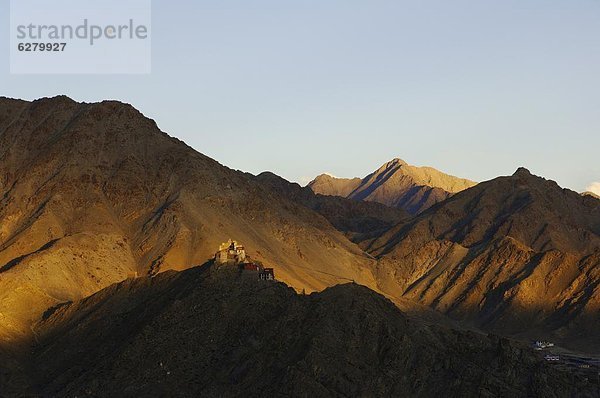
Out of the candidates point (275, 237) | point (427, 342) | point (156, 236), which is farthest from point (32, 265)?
point (427, 342)

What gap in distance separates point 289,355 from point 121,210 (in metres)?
94.2

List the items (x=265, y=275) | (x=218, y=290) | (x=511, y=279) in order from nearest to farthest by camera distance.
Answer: (x=218, y=290) < (x=265, y=275) < (x=511, y=279)

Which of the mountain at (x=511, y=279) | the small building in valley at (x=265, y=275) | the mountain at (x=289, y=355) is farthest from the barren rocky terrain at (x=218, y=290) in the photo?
the small building in valley at (x=265, y=275)

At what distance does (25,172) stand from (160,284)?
249 feet

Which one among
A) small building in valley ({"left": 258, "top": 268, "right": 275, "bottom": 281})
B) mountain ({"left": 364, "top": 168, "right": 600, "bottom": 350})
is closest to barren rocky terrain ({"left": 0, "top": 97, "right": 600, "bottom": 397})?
mountain ({"left": 364, "top": 168, "right": 600, "bottom": 350})

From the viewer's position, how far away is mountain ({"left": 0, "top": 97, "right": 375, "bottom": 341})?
5679 inches

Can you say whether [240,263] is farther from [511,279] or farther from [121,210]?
[511,279]

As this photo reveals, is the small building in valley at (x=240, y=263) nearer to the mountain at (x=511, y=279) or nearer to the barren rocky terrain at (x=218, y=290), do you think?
the barren rocky terrain at (x=218, y=290)

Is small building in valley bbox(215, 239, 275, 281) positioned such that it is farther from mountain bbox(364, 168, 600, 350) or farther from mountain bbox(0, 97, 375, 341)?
mountain bbox(364, 168, 600, 350)

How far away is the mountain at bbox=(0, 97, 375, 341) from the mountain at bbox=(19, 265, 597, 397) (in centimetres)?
4445

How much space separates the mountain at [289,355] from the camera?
7481 cm

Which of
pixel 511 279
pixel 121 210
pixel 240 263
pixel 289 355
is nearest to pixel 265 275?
pixel 240 263

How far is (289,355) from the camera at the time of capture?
77.2 meters

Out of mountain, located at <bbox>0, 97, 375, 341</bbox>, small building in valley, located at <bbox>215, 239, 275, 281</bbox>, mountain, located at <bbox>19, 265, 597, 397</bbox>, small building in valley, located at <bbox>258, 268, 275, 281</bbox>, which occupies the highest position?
mountain, located at <bbox>0, 97, 375, 341</bbox>
